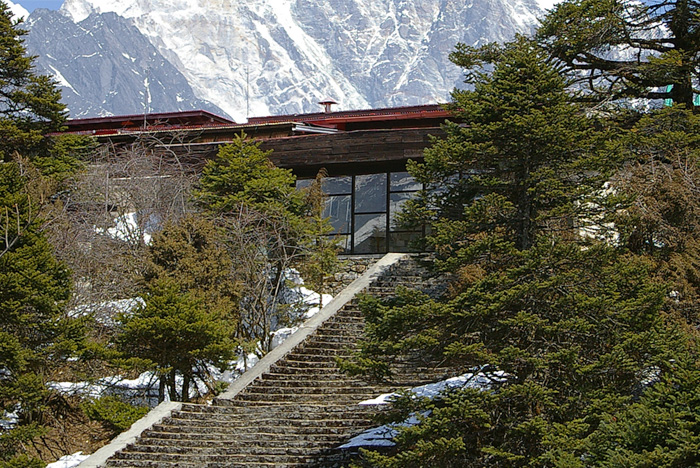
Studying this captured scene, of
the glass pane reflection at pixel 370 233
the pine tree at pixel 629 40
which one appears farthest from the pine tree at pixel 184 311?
the pine tree at pixel 629 40

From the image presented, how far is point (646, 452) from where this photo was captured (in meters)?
6.64

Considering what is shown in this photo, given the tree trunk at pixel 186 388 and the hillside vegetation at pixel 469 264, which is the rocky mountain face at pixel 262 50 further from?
the tree trunk at pixel 186 388

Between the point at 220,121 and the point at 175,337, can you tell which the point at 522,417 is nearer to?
the point at 175,337

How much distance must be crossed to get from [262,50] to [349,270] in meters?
114

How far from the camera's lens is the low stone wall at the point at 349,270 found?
67.1 ft

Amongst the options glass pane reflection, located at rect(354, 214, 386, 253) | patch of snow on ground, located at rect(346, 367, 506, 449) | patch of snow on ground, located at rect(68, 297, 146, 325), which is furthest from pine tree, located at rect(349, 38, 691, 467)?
glass pane reflection, located at rect(354, 214, 386, 253)

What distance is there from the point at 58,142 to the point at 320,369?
34.5 feet

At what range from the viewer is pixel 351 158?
21125mm

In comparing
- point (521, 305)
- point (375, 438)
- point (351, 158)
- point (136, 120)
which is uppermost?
point (136, 120)

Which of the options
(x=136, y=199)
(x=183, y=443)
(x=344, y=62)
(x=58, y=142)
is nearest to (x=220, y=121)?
(x=58, y=142)

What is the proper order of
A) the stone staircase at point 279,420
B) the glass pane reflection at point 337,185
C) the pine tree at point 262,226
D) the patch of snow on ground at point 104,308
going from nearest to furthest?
the stone staircase at point 279,420, the patch of snow on ground at point 104,308, the pine tree at point 262,226, the glass pane reflection at point 337,185

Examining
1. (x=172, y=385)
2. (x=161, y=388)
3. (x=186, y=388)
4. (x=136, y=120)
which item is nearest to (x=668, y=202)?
(x=186, y=388)

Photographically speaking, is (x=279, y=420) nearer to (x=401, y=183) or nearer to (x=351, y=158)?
(x=351, y=158)

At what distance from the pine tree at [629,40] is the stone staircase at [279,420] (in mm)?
6455
